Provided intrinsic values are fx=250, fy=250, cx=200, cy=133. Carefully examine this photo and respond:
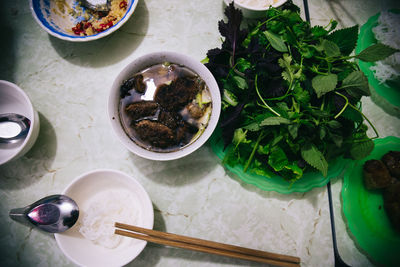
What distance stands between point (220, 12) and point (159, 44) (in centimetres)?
36

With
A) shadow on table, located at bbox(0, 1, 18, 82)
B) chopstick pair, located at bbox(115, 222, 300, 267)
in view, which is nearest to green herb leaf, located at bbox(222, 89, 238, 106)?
chopstick pair, located at bbox(115, 222, 300, 267)

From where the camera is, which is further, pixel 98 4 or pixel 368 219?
pixel 98 4

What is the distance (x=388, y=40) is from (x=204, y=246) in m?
1.22

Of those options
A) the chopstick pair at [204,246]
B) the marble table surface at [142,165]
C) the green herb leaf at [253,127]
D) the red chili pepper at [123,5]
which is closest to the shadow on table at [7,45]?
the marble table surface at [142,165]

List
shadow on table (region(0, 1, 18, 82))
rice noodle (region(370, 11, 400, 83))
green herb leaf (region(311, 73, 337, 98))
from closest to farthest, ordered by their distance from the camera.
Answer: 1. green herb leaf (region(311, 73, 337, 98))
2. rice noodle (region(370, 11, 400, 83))
3. shadow on table (region(0, 1, 18, 82))

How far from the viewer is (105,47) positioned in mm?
1247

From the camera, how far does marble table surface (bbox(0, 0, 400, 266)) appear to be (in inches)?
42.8

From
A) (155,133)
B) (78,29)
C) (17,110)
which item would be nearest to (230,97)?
(155,133)

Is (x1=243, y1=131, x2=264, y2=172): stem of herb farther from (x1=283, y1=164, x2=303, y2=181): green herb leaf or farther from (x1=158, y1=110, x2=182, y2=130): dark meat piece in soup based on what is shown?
(x1=158, y1=110, x2=182, y2=130): dark meat piece in soup

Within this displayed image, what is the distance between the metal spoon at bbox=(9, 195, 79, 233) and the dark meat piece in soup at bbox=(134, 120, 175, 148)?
38 cm

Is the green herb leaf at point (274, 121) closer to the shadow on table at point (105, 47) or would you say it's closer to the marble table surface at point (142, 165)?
the marble table surface at point (142, 165)

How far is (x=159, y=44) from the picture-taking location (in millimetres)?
1265

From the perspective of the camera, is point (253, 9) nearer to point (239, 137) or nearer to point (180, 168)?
point (239, 137)

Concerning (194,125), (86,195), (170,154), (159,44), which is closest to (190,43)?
(159,44)
